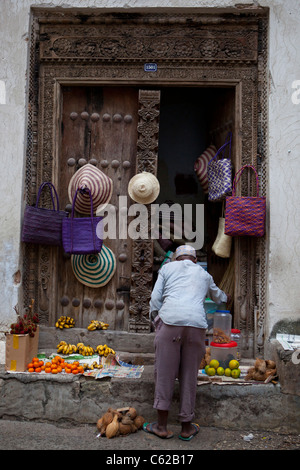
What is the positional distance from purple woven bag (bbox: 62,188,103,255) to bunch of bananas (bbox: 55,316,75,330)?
→ 73 cm

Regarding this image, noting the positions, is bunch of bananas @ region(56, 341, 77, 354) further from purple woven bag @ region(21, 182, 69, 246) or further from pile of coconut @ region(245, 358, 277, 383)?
pile of coconut @ region(245, 358, 277, 383)

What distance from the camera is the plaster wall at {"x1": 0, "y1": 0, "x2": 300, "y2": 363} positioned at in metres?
4.64

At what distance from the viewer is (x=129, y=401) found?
4.14 m

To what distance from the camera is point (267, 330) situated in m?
4.66

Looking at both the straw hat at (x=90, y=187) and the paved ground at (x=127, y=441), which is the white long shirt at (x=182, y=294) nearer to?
the paved ground at (x=127, y=441)

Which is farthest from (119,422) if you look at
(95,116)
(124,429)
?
(95,116)

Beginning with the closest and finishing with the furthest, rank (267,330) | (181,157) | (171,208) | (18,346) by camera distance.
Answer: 1. (18,346)
2. (267,330)
3. (171,208)
4. (181,157)

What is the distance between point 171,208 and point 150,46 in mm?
1927

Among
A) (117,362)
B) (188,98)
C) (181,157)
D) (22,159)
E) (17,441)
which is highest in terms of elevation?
(188,98)

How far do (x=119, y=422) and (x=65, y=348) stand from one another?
1182 mm

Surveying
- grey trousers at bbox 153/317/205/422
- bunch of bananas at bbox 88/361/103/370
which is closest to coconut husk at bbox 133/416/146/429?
grey trousers at bbox 153/317/205/422

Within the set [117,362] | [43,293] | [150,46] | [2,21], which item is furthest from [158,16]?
[117,362]

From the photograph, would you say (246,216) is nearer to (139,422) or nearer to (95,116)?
(95,116)

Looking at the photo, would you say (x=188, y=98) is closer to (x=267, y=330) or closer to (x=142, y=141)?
(x=142, y=141)
